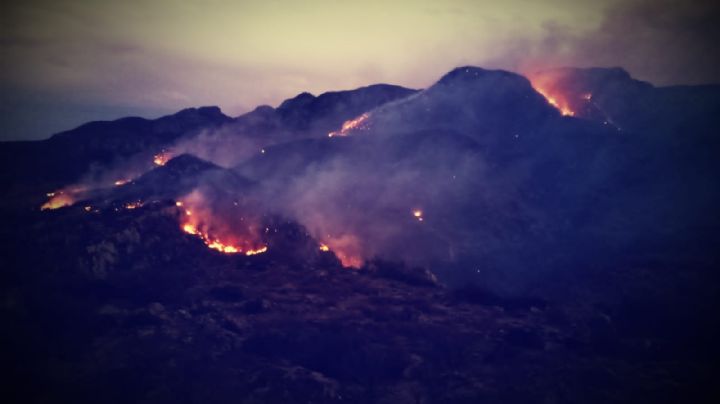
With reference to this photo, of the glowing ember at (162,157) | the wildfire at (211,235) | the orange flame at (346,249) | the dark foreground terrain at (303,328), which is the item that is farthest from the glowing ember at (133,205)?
the glowing ember at (162,157)

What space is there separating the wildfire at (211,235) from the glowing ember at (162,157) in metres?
39.5

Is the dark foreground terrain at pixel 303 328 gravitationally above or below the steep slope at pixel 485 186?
below

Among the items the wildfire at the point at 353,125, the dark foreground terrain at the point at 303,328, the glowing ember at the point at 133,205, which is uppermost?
the wildfire at the point at 353,125

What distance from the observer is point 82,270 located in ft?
184

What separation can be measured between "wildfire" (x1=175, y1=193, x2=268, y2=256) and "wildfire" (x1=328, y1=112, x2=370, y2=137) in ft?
128

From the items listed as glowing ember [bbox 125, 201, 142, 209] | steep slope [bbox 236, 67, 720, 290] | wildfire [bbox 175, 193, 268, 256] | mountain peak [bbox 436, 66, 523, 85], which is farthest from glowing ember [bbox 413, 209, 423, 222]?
mountain peak [bbox 436, 66, 523, 85]

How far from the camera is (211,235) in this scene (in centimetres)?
6438

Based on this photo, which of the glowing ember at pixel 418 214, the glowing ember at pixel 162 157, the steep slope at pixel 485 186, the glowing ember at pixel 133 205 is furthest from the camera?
the glowing ember at pixel 162 157

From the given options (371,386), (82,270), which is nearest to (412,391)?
(371,386)

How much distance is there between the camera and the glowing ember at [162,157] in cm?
10071

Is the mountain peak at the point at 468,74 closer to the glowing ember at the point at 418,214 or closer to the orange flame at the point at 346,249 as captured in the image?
the glowing ember at the point at 418,214

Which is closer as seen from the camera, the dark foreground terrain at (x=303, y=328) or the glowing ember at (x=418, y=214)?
the dark foreground terrain at (x=303, y=328)

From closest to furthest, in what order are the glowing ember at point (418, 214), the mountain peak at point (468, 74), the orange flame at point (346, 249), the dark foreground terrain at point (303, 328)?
the dark foreground terrain at point (303, 328), the orange flame at point (346, 249), the glowing ember at point (418, 214), the mountain peak at point (468, 74)

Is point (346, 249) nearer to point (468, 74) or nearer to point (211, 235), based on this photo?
point (211, 235)
